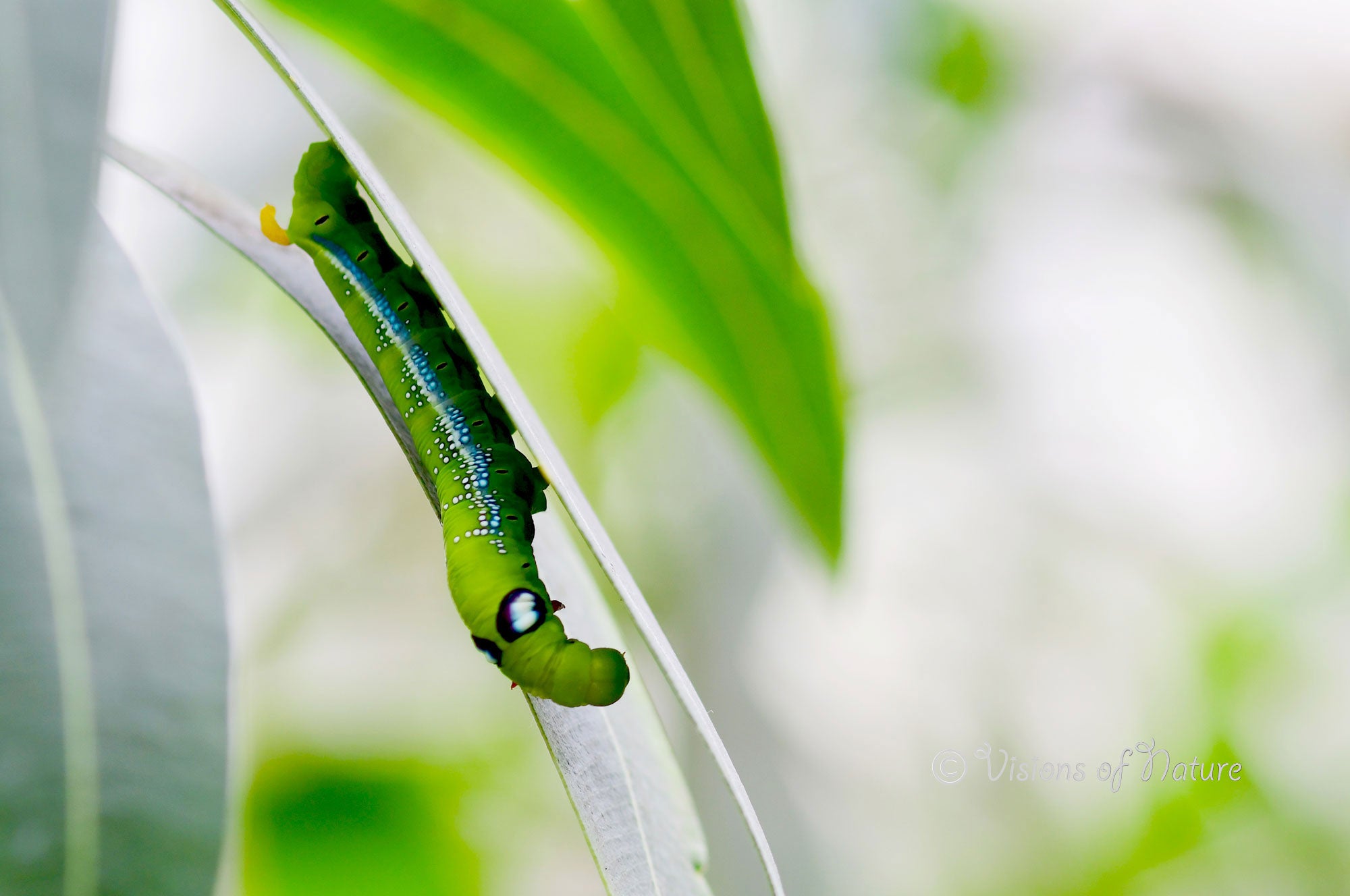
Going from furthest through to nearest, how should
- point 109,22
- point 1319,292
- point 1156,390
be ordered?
point 1156,390 → point 1319,292 → point 109,22

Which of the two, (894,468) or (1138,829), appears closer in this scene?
(1138,829)

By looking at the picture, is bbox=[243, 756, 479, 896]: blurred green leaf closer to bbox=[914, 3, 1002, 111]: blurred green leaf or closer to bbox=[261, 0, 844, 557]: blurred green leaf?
bbox=[261, 0, 844, 557]: blurred green leaf

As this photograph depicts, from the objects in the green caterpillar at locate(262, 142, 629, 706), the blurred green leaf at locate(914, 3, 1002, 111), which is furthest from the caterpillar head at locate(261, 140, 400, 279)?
the blurred green leaf at locate(914, 3, 1002, 111)

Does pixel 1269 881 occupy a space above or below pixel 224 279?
below

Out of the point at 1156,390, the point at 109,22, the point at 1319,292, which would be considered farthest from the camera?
the point at 1156,390

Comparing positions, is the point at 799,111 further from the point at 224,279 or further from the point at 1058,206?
the point at 224,279

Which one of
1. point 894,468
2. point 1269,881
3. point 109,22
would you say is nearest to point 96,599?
point 109,22

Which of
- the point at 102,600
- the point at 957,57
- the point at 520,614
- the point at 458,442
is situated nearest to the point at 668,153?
the point at 458,442
